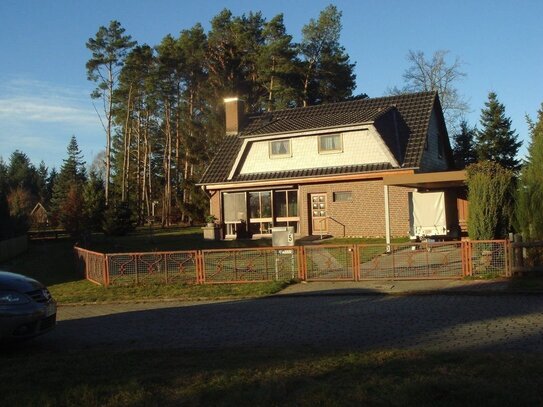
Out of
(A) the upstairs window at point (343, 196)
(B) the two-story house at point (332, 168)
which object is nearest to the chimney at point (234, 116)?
(B) the two-story house at point (332, 168)

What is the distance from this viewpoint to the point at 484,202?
51.9 ft

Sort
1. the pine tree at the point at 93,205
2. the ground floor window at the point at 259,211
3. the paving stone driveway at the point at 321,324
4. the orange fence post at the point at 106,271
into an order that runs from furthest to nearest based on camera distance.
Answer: the pine tree at the point at 93,205
the ground floor window at the point at 259,211
the orange fence post at the point at 106,271
the paving stone driveway at the point at 321,324

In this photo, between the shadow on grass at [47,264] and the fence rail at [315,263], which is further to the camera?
the shadow on grass at [47,264]

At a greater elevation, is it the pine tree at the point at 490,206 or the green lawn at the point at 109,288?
the pine tree at the point at 490,206

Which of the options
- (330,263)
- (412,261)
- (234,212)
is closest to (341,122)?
(234,212)

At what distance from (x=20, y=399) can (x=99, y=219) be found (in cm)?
3238

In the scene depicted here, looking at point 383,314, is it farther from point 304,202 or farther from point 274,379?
point 304,202

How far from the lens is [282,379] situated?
20.3 ft

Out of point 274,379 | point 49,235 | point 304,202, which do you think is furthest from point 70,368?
point 49,235

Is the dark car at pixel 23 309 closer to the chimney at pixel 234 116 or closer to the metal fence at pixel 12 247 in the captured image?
the metal fence at pixel 12 247

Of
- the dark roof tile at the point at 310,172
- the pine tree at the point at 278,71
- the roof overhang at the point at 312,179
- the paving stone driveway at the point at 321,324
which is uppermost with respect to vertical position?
the pine tree at the point at 278,71

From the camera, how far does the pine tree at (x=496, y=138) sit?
156ft

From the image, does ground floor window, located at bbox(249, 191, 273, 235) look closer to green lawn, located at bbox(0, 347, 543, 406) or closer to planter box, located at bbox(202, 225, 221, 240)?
planter box, located at bbox(202, 225, 221, 240)

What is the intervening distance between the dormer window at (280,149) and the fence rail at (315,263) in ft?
48.0
